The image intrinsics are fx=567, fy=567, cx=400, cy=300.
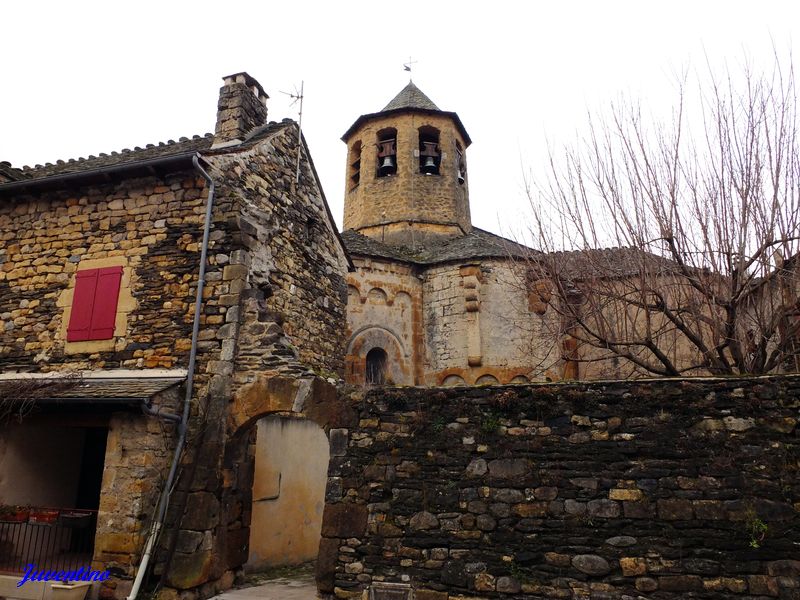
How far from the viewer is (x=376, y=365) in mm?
15812

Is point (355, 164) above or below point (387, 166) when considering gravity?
above

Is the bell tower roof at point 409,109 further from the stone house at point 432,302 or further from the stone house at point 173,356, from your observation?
the stone house at point 173,356

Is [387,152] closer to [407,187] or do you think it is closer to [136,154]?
[407,187]

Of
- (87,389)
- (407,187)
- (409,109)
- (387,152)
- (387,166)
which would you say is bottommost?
(87,389)

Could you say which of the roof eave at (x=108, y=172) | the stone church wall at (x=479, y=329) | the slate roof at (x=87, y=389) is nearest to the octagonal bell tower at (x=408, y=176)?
the stone church wall at (x=479, y=329)

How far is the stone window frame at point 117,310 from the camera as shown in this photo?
7812mm

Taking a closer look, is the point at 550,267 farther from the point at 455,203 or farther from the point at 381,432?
the point at 455,203

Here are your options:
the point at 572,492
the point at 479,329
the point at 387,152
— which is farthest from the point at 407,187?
the point at 572,492

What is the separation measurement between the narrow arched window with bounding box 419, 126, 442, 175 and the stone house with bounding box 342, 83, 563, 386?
0.41 metres

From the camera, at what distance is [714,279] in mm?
7668

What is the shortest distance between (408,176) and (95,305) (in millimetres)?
12539

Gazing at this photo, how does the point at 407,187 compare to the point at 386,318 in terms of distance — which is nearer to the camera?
the point at 386,318

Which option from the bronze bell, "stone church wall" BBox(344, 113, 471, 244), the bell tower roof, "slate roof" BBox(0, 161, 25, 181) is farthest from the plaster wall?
the bell tower roof

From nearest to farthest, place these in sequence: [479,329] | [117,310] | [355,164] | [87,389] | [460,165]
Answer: [87,389]
[117,310]
[479,329]
[460,165]
[355,164]
